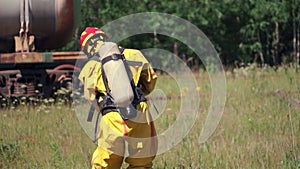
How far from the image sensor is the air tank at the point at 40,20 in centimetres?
1101

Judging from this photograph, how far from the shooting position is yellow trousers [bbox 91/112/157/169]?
4.84 m

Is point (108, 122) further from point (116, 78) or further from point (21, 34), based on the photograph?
point (21, 34)

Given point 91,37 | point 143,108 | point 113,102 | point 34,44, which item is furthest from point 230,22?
point 113,102

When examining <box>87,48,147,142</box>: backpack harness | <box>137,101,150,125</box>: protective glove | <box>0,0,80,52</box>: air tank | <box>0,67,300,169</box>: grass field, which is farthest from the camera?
<box>0,0,80,52</box>: air tank

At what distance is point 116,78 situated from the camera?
15.9 ft

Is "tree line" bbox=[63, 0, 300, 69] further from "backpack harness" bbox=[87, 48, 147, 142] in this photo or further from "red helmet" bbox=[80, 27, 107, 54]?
"backpack harness" bbox=[87, 48, 147, 142]

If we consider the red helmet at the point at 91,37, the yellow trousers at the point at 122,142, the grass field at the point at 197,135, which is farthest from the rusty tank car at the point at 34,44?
the yellow trousers at the point at 122,142

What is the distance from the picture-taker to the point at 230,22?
70.6 feet

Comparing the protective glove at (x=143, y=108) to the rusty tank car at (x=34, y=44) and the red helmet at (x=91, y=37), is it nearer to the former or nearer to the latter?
the red helmet at (x=91, y=37)

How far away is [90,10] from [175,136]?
1339 cm

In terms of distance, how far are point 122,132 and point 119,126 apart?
0.05 meters

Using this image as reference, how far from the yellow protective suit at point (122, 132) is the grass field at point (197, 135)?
1177 mm

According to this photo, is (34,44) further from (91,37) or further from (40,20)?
(91,37)

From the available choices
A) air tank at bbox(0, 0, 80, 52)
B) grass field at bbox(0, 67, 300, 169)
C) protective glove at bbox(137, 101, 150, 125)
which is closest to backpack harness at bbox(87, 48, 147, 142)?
protective glove at bbox(137, 101, 150, 125)
